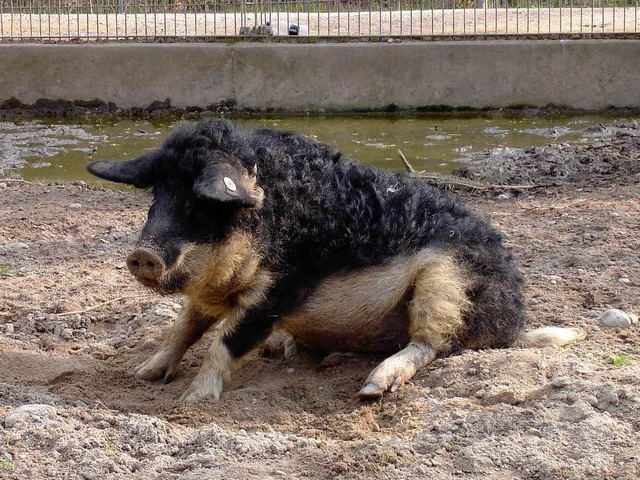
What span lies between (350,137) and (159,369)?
7.93 m

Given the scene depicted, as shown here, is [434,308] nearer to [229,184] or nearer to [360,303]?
[360,303]

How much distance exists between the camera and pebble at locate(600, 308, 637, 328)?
20.2 feet

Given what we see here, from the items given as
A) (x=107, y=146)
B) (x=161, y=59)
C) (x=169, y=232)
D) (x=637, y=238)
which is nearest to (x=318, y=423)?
(x=169, y=232)

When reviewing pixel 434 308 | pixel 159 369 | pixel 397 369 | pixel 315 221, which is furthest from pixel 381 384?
pixel 159 369

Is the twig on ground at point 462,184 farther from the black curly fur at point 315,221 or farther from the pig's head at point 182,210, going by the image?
the pig's head at point 182,210

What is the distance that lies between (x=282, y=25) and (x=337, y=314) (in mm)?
10999

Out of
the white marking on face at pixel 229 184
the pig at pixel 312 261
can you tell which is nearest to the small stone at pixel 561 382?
the pig at pixel 312 261

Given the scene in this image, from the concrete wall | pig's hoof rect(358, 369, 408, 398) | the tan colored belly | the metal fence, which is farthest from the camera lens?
the metal fence

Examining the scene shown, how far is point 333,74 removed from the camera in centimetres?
1524

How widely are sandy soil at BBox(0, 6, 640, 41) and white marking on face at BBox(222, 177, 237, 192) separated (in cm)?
1059

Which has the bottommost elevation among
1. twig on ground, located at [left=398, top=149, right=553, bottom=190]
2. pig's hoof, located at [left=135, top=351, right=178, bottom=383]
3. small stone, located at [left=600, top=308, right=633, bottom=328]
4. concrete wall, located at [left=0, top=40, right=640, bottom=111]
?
pig's hoof, located at [left=135, top=351, right=178, bottom=383]

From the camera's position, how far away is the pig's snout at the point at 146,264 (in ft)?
16.8

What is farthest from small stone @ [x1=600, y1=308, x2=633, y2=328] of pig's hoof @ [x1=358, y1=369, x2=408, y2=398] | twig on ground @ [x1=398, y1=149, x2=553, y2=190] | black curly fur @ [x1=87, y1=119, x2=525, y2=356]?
twig on ground @ [x1=398, y1=149, x2=553, y2=190]

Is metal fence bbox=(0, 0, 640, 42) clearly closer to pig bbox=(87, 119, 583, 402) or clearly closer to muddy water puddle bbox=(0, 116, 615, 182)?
muddy water puddle bbox=(0, 116, 615, 182)
